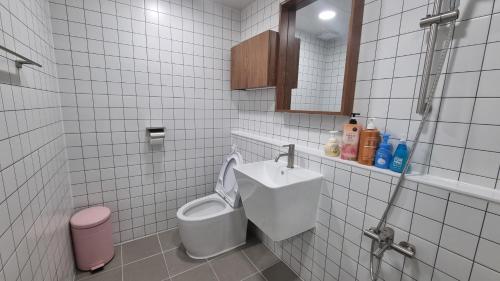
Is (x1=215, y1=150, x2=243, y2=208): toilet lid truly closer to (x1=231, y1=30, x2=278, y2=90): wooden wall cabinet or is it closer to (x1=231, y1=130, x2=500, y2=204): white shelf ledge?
(x1=231, y1=30, x2=278, y2=90): wooden wall cabinet

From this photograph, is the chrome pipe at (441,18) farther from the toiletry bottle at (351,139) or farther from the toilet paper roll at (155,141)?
the toilet paper roll at (155,141)

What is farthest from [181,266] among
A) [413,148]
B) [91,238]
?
[413,148]

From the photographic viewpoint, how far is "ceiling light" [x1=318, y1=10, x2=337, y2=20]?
1.43 m

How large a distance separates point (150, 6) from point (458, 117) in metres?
2.27

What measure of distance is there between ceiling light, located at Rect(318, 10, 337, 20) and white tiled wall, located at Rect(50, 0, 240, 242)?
1.08 m

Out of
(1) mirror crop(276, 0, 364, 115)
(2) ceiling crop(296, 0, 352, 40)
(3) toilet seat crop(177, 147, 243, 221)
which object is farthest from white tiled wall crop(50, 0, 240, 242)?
(2) ceiling crop(296, 0, 352, 40)

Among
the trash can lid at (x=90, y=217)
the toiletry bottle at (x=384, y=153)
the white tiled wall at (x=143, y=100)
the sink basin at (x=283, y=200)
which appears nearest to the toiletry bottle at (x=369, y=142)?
the toiletry bottle at (x=384, y=153)

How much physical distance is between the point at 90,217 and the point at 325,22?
2.35 metres

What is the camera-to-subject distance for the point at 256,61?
73.1 inches

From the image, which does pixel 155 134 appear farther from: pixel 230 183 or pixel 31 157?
pixel 31 157

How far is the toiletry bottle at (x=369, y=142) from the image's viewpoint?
3.77ft

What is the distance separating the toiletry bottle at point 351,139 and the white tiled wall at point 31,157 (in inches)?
60.6

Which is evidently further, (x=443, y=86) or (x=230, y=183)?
(x=230, y=183)

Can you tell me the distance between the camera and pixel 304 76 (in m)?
1.68
